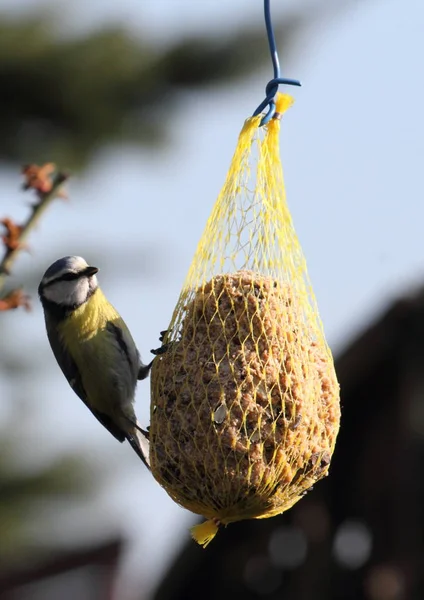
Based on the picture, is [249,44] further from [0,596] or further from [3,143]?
[0,596]

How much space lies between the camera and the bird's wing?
5.43m

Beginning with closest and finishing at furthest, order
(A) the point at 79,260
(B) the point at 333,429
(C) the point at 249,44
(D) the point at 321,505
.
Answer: (B) the point at 333,429, (A) the point at 79,260, (D) the point at 321,505, (C) the point at 249,44

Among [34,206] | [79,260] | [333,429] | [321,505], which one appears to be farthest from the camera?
[321,505]

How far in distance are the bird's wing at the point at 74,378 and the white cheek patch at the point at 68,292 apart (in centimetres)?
19

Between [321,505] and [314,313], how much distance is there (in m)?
3.79

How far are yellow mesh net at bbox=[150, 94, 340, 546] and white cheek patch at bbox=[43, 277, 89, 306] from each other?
120 centimetres

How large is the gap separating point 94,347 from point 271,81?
188 centimetres

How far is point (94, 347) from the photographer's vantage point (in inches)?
210

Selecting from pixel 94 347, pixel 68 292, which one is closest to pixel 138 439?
pixel 94 347

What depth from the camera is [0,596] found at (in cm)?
1080

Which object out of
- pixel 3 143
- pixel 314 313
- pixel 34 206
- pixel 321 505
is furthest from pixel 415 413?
pixel 3 143

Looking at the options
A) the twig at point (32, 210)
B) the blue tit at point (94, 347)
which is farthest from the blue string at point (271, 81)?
the blue tit at point (94, 347)

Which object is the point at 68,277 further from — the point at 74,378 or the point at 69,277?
the point at 74,378

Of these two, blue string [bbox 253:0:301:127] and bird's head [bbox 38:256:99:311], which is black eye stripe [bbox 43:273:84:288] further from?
blue string [bbox 253:0:301:127]
